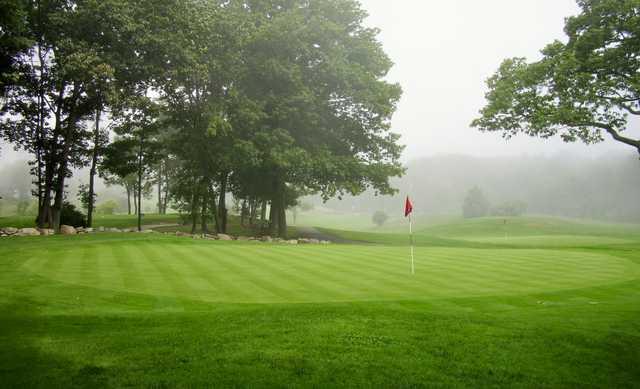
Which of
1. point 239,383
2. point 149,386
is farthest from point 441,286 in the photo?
point 149,386

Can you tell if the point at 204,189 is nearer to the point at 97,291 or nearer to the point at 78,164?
the point at 78,164

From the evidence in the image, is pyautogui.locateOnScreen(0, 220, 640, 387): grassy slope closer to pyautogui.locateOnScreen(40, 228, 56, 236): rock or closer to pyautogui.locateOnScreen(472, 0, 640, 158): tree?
pyautogui.locateOnScreen(40, 228, 56, 236): rock

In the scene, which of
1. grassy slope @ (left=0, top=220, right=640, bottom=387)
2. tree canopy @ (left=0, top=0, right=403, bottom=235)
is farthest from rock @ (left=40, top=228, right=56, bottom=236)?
grassy slope @ (left=0, top=220, right=640, bottom=387)

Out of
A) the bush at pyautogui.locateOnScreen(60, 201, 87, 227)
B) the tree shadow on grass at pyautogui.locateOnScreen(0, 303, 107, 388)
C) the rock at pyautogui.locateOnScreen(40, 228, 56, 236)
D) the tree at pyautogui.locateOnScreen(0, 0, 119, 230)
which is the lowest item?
the tree shadow on grass at pyautogui.locateOnScreen(0, 303, 107, 388)

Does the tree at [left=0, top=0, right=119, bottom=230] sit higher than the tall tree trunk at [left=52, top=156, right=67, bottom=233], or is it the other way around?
the tree at [left=0, top=0, right=119, bottom=230]

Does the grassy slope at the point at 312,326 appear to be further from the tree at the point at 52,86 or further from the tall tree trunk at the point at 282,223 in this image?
the tall tree trunk at the point at 282,223

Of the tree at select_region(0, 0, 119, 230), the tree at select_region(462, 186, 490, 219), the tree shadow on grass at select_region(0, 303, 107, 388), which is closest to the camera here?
the tree shadow on grass at select_region(0, 303, 107, 388)

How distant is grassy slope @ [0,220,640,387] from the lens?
6.18 meters

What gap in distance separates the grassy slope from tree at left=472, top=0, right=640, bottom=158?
1793cm

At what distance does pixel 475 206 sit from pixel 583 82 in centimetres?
8834

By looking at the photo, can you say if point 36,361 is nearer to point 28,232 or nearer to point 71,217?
point 28,232

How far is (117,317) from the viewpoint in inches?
327

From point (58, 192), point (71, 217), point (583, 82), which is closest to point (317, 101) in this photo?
point (583, 82)

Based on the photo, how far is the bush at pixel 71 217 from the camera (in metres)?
34.4
